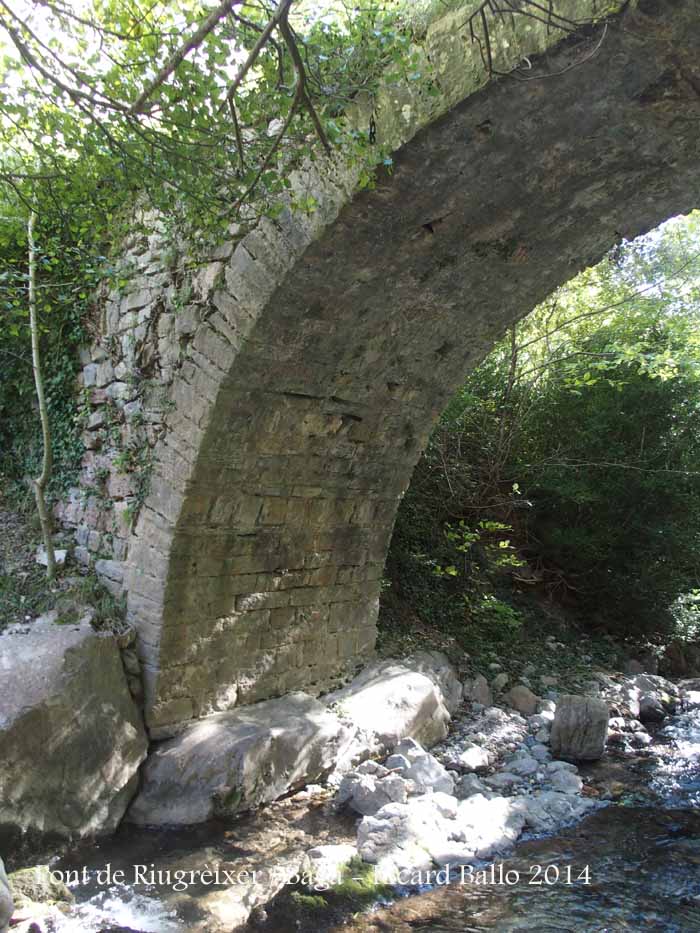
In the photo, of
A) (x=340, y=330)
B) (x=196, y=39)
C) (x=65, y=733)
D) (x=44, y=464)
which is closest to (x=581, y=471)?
(x=340, y=330)

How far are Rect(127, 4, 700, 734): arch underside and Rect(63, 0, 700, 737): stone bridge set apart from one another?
1 cm

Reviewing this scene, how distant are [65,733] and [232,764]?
88 cm

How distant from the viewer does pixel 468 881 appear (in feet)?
10.8

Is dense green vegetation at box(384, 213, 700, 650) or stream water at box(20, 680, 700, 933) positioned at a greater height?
dense green vegetation at box(384, 213, 700, 650)

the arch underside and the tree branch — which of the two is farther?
the arch underside

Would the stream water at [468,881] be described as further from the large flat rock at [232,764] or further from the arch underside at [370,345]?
the arch underside at [370,345]

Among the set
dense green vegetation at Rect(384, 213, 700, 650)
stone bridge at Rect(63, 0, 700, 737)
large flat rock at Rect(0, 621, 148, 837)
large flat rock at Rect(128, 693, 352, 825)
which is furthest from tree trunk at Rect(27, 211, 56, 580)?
dense green vegetation at Rect(384, 213, 700, 650)

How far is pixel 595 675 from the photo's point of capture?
6895 mm

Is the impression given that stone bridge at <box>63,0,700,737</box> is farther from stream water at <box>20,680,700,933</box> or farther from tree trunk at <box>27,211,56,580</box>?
stream water at <box>20,680,700,933</box>

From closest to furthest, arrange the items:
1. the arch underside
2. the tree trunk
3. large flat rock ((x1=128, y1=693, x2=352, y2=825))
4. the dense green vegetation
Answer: the arch underside, large flat rock ((x1=128, y1=693, x2=352, y2=825)), the tree trunk, the dense green vegetation

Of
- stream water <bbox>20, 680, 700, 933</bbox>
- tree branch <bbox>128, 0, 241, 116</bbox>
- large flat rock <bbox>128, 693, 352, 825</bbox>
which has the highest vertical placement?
tree branch <bbox>128, 0, 241, 116</bbox>

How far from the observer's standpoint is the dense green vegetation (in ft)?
23.9

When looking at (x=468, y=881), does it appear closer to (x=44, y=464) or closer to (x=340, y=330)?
(x=340, y=330)

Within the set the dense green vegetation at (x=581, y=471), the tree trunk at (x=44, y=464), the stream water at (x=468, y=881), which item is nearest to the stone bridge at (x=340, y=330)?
the tree trunk at (x=44, y=464)
